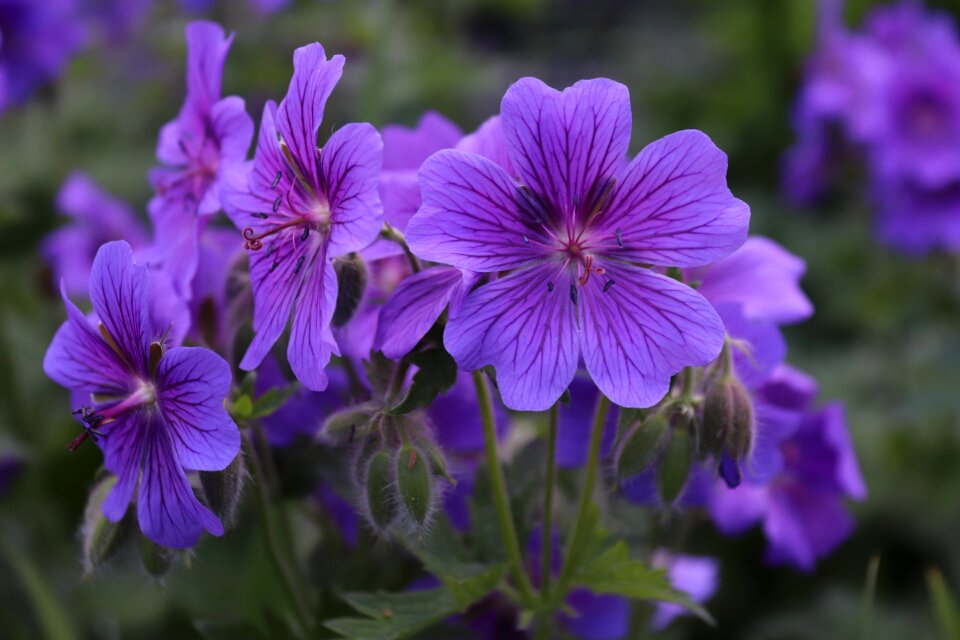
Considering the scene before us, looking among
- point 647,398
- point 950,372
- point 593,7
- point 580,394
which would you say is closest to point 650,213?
point 647,398

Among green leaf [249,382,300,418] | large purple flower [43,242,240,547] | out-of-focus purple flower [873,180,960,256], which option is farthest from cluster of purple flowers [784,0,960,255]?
large purple flower [43,242,240,547]

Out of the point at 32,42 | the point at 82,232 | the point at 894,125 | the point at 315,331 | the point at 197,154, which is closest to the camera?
the point at 315,331

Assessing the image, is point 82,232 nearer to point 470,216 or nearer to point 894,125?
point 470,216

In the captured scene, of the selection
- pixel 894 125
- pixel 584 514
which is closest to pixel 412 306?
pixel 584 514

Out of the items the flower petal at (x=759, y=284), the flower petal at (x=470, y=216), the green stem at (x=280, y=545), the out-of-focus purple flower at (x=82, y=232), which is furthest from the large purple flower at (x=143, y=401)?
the out-of-focus purple flower at (x=82, y=232)

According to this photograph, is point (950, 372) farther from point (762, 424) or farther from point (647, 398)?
point (647, 398)

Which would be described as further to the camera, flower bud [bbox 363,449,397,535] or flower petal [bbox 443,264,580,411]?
flower bud [bbox 363,449,397,535]

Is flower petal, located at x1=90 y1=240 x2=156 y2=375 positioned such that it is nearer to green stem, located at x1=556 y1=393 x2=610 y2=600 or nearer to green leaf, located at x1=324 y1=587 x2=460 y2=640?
green leaf, located at x1=324 y1=587 x2=460 y2=640

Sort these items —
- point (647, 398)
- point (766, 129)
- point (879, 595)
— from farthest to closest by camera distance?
point (766, 129), point (879, 595), point (647, 398)
